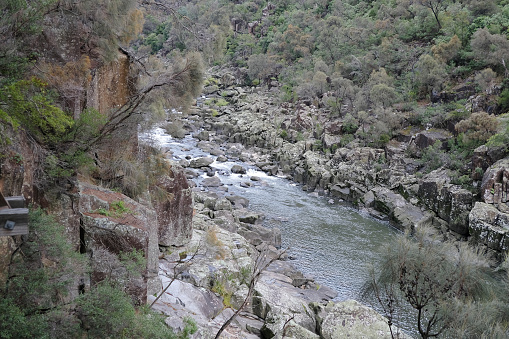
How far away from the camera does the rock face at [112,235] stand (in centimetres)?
825

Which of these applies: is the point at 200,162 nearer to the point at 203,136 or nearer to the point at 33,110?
the point at 203,136

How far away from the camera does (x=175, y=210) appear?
1426 centimetres

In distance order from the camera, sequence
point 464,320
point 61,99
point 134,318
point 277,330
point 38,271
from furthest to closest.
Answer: point 277,330 → point 464,320 → point 61,99 → point 134,318 → point 38,271

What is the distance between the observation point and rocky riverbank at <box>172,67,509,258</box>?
938 inches

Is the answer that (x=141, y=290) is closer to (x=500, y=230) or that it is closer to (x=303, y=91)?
(x=500, y=230)

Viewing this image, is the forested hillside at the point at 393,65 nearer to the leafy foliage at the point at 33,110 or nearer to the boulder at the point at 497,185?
the boulder at the point at 497,185

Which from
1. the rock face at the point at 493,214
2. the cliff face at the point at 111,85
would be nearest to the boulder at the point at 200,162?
the rock face at the point at 493,214

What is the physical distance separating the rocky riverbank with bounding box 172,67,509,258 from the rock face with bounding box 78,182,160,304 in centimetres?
2053

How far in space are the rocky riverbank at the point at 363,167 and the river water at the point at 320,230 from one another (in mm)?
1862

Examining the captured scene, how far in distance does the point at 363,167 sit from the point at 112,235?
92.0 ft

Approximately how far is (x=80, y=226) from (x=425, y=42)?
51.3 metres

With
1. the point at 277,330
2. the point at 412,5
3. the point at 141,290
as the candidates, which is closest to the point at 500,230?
the point at 277,330

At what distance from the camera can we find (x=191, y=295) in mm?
11609

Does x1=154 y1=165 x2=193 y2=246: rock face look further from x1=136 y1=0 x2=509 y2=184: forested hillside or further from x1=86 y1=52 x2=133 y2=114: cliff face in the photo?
x1=136 y1=0 x2=509 y2=184: forested hillside
